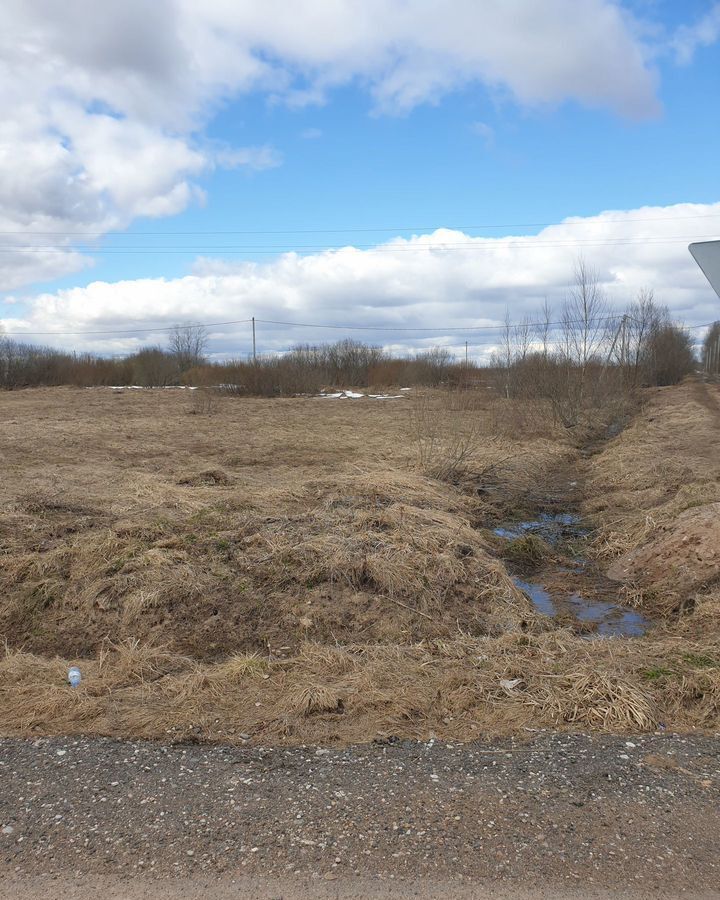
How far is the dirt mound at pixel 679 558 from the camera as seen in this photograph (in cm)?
632

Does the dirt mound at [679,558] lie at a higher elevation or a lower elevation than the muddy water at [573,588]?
higher

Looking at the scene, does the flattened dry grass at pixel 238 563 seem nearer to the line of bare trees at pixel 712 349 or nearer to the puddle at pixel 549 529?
the puddle at pixel 549 529

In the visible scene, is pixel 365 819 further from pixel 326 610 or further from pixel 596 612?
pixel 596 612

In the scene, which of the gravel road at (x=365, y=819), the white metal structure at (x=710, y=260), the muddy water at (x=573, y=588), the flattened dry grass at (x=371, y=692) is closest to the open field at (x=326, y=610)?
the flattened dry grass at (x=371, y=692)

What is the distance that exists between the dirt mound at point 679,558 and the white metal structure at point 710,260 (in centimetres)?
346

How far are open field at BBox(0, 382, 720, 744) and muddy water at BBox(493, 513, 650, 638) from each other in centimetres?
17

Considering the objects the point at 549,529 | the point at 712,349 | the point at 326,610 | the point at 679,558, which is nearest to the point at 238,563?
the point at 326,610

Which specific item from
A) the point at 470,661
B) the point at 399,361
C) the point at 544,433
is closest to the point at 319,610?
the point at 470,661

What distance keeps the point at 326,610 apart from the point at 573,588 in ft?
9.50

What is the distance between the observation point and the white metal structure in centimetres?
358

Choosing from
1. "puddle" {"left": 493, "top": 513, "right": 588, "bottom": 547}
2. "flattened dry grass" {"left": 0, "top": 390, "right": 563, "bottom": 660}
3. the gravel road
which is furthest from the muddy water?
the gravel road

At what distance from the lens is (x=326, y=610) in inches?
220

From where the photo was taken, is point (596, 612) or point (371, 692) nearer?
point (371, 692)

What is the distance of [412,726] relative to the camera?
3.76m
